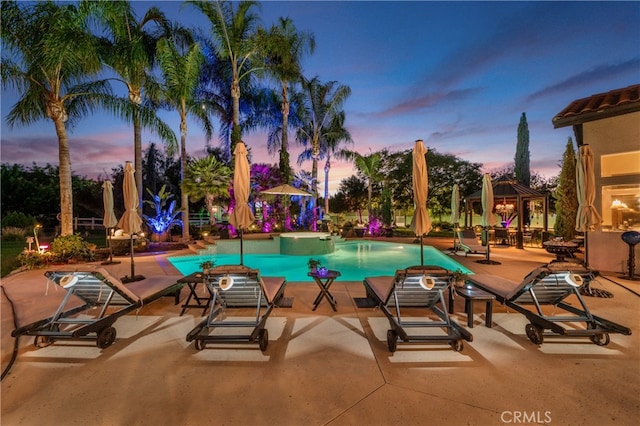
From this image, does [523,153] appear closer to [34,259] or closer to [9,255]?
[34,259]

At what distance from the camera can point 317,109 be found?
21250 mm

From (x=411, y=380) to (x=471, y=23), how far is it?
1526 cm

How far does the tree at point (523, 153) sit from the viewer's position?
84.3ft

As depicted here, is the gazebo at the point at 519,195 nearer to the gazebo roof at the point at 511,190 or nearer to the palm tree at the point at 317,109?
the gazebo roof at the point at 511,190

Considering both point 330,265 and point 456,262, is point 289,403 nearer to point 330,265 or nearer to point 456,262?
point 330,265

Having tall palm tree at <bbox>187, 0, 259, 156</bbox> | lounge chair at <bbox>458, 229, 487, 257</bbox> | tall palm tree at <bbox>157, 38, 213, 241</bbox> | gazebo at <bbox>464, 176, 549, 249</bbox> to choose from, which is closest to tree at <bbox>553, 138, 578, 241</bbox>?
gazebo at <bbox>464, 176, 549, 249</bbox>

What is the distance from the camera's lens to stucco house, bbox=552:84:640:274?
7.55 metres

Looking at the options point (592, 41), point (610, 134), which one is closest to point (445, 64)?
point (592, 41)

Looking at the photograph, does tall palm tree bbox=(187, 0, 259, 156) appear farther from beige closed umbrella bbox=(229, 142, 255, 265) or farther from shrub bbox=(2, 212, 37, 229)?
shrub bbox=(2, 212, 37, 229)

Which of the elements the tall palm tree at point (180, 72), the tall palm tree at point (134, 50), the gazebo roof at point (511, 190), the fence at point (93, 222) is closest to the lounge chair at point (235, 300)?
the tall palm tree at point (134, 50)

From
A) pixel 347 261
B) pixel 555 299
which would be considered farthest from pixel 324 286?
pixel 347 261

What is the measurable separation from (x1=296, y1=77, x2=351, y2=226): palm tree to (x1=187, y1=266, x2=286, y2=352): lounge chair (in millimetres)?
16012

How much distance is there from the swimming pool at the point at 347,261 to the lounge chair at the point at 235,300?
442 centimetres

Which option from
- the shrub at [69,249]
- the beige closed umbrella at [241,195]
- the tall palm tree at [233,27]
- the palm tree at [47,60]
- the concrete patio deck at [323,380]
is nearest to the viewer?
the concrete patio deck at [323,380]
